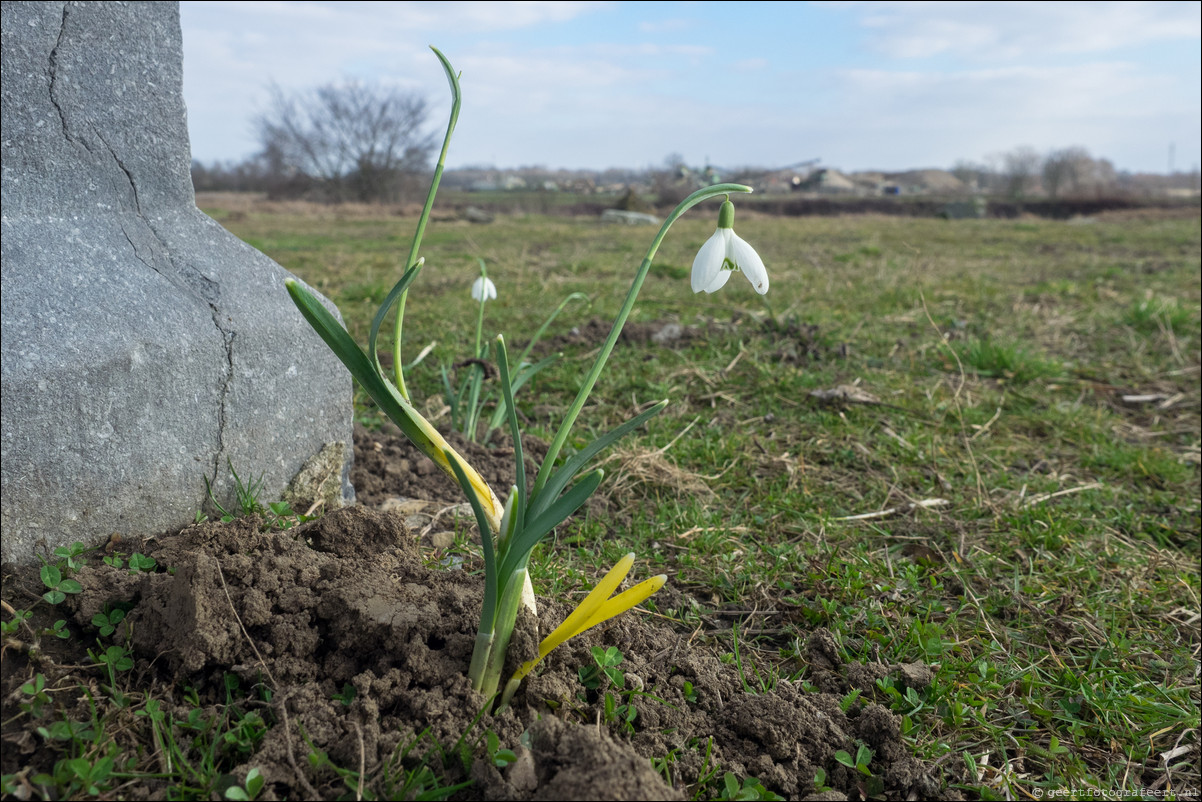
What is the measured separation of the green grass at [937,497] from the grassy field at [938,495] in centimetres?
1

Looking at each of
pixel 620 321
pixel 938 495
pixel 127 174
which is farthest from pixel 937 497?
pixel 127 174

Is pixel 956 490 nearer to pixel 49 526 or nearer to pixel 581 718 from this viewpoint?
pixel 581 718

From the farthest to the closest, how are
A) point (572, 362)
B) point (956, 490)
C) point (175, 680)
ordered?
point (572, 362) < point (956, 490) < point (175, 680)

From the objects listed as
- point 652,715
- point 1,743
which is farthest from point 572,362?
point 1,743

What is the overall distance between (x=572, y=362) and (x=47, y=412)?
3002mm

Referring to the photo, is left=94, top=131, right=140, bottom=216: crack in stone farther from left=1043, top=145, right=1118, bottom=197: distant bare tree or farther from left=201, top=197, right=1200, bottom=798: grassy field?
left=1043, top=145, right=1118, bottom=197: distant bare tree

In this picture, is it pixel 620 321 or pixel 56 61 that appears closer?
pixel 620 321

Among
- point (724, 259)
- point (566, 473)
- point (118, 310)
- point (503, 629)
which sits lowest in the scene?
point (503, 629)

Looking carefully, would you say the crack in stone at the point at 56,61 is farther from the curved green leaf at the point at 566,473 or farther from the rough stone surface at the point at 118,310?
the curved green leaf at the point at 566,473

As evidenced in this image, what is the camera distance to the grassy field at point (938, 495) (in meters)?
1.88

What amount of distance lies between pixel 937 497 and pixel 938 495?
0.9 inches

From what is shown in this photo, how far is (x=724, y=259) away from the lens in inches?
60.6

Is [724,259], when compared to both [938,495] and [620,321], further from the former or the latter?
[938,495]

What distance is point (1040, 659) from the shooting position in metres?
2.07
